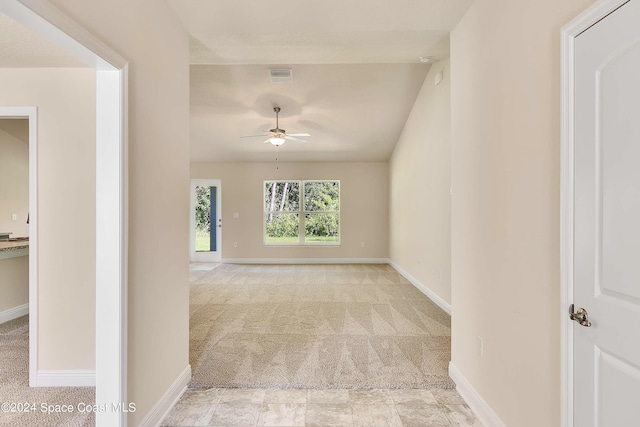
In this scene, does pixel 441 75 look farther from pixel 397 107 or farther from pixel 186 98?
pixel 186 98

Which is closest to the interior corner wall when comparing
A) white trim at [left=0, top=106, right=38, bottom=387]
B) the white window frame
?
white trim at [left=0, top=106, right=38, bottom=387]

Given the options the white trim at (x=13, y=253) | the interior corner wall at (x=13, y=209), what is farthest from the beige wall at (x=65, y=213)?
the interior corner wall at (x=13, y=209)

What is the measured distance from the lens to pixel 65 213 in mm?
2357

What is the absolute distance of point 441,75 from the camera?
3.87 m

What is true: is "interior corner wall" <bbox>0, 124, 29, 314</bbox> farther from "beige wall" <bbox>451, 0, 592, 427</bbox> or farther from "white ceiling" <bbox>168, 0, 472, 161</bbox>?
"beige wall" <bbox>451, 0, 592, 427</bbox>

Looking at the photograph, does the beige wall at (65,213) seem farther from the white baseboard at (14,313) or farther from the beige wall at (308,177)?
the beige wall at (308,177)

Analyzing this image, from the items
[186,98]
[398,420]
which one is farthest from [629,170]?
[186,98]

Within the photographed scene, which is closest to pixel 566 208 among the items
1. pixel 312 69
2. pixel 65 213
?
pixel 65 213

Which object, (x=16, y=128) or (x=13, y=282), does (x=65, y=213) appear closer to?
(x=13, y=282)

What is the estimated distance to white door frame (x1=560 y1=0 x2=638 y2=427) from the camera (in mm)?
1241

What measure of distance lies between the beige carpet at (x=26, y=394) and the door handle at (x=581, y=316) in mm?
2526

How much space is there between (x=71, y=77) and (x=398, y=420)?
10.5ft

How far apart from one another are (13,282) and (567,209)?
5041 millimetres

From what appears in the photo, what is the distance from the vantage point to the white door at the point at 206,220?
7809 millimetres
